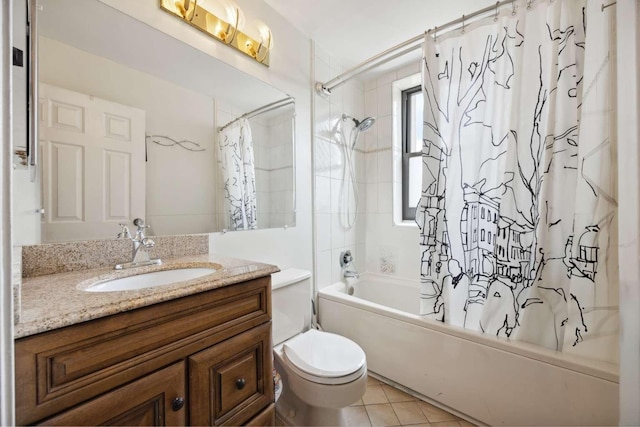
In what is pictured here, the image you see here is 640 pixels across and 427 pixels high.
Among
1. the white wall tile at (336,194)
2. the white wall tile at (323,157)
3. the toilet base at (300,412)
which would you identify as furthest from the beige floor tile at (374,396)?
the white wall tile at (323,157)

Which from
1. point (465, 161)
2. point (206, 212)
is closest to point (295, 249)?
point (206, 212)

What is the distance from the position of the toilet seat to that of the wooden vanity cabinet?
198 mm

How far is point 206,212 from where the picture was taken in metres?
1.33

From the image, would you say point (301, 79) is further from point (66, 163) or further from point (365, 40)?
point (66, 163)

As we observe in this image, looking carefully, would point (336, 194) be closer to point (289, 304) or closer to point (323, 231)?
point (323, 231)

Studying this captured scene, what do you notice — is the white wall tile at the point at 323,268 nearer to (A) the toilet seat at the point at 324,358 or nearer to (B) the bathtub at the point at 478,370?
(B) the bathtub at the point at 478,370

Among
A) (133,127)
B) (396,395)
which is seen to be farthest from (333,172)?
(396,395)

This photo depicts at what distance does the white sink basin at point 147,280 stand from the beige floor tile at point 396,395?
4.20 feet

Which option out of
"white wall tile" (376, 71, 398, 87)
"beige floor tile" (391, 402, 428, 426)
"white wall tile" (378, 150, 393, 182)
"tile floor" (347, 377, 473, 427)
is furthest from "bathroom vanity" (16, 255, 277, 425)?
"white wall tile" (376, 71, 398, 87)

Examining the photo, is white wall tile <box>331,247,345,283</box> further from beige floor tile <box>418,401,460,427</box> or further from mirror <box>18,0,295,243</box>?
beige floor tile <box>418,401,460,427</box>

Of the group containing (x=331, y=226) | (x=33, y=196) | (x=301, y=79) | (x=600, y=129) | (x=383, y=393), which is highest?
(x=301, y=79)

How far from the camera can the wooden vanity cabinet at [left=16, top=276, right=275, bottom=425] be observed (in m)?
0.53

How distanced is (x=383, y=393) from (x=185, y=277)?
132 centimetres

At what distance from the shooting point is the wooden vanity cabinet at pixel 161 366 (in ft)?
1.75
